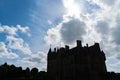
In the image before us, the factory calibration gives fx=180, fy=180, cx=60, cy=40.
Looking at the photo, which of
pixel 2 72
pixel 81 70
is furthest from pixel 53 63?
pixel 2 72

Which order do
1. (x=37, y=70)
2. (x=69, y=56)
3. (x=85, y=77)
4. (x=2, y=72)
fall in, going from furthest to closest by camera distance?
(x=37, y=70) → (x=2, y=72) → (x=69, y=56) → (x=85, y=77)

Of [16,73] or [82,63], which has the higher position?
[16,73]

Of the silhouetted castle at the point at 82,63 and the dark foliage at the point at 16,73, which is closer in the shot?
the silhouetted castle at the point at 82,63

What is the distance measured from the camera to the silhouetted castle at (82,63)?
56.1m

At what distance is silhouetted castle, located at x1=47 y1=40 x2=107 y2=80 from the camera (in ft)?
184

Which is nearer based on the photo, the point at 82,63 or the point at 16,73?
the point at 82,63

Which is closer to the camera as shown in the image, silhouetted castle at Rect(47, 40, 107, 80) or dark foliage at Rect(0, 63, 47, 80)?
silhouetted castle at Rect(47, 40, 107, 80)

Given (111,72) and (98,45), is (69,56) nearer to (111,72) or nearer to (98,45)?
(98,45)

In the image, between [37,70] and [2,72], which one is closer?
[2,72]

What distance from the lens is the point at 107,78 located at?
188 ft

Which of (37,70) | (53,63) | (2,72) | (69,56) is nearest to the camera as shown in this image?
(69,56)

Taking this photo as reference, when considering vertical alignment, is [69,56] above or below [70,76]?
above

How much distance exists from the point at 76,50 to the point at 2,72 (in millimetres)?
43849

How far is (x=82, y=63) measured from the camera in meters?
56.9
